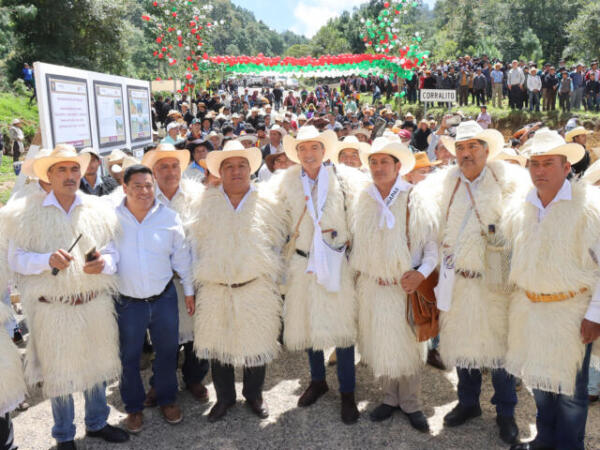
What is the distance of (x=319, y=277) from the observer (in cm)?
346

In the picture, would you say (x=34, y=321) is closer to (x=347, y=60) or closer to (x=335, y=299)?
(x=335, y=299)

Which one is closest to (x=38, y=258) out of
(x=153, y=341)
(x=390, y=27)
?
(x=153, y=341)

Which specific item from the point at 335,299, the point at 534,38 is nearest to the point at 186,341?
the point at 335,299

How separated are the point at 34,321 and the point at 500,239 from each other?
10.5 feet

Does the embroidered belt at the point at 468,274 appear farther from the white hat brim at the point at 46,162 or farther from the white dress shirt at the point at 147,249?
the white hat brim at the point at 46,162

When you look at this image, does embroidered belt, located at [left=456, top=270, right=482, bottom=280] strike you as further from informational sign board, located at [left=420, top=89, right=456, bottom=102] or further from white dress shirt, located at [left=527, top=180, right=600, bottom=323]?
informational sign board, located at [left=420, top=89, right=456, bottom=102]

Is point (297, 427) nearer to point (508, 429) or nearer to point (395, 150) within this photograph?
point (508, 429)

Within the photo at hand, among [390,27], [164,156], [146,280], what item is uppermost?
[390,27]

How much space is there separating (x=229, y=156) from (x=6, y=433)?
240cm

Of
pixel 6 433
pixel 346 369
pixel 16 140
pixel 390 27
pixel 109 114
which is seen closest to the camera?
pixel 6 433

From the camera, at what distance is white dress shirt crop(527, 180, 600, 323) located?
270 cm

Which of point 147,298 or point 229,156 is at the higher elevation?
point 229,156

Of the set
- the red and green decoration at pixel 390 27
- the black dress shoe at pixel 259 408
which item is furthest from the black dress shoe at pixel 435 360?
the red and green decoration at pixel 390 27

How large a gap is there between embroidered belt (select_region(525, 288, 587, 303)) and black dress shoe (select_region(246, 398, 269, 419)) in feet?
7.15
